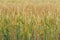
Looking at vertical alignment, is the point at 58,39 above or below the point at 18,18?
below

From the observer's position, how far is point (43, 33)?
240cm

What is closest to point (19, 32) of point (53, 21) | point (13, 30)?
point (13, 30)

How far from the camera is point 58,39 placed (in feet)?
8.09

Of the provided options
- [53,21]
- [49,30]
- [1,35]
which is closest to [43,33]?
[49,30]

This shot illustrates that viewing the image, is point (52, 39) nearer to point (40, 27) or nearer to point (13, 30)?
point (40, 27)

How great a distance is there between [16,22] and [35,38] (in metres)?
0.30

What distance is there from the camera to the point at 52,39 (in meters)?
2.41

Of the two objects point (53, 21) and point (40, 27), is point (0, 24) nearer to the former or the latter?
point (40, 27)

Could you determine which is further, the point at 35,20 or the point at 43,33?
the point at 35,20

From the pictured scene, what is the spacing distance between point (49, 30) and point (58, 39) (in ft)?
0.59

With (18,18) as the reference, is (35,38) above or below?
below

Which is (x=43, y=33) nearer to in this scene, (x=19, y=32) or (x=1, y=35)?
(x=19, y=32)

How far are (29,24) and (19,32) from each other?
6.2 inches

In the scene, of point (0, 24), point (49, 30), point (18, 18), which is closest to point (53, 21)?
point (49, 30)
